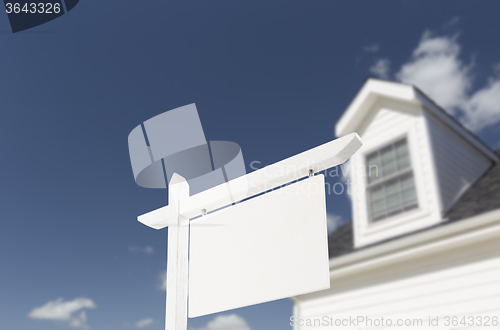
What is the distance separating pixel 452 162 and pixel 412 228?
1137 mm

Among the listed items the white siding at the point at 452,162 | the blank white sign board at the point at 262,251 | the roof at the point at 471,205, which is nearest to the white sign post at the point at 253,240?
the blank white sign board at the point at 262,251

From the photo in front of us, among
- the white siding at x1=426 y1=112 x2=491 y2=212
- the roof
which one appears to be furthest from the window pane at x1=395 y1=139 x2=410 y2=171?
the roof

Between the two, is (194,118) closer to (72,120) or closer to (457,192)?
(457,192)

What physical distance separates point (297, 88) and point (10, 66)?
736 centimetres

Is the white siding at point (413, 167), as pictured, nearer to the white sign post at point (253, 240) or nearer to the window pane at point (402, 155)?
the window pane at point (402, 155)

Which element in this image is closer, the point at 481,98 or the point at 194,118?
the point at 194,118

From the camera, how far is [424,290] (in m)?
4.08

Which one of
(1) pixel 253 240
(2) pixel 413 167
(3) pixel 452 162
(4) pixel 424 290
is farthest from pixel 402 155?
(1) pixel 253 240

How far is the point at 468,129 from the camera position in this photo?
5.63m

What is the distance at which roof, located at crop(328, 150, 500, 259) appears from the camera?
157 inches

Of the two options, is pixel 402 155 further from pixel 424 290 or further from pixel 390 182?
pixel 424 290

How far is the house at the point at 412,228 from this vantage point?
12.4 feet

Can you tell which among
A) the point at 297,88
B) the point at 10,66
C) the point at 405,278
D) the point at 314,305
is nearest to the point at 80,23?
the point at 10,66

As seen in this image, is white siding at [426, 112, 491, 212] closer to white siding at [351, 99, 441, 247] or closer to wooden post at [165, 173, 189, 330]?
white siding at [351, 99, 441, 247]
